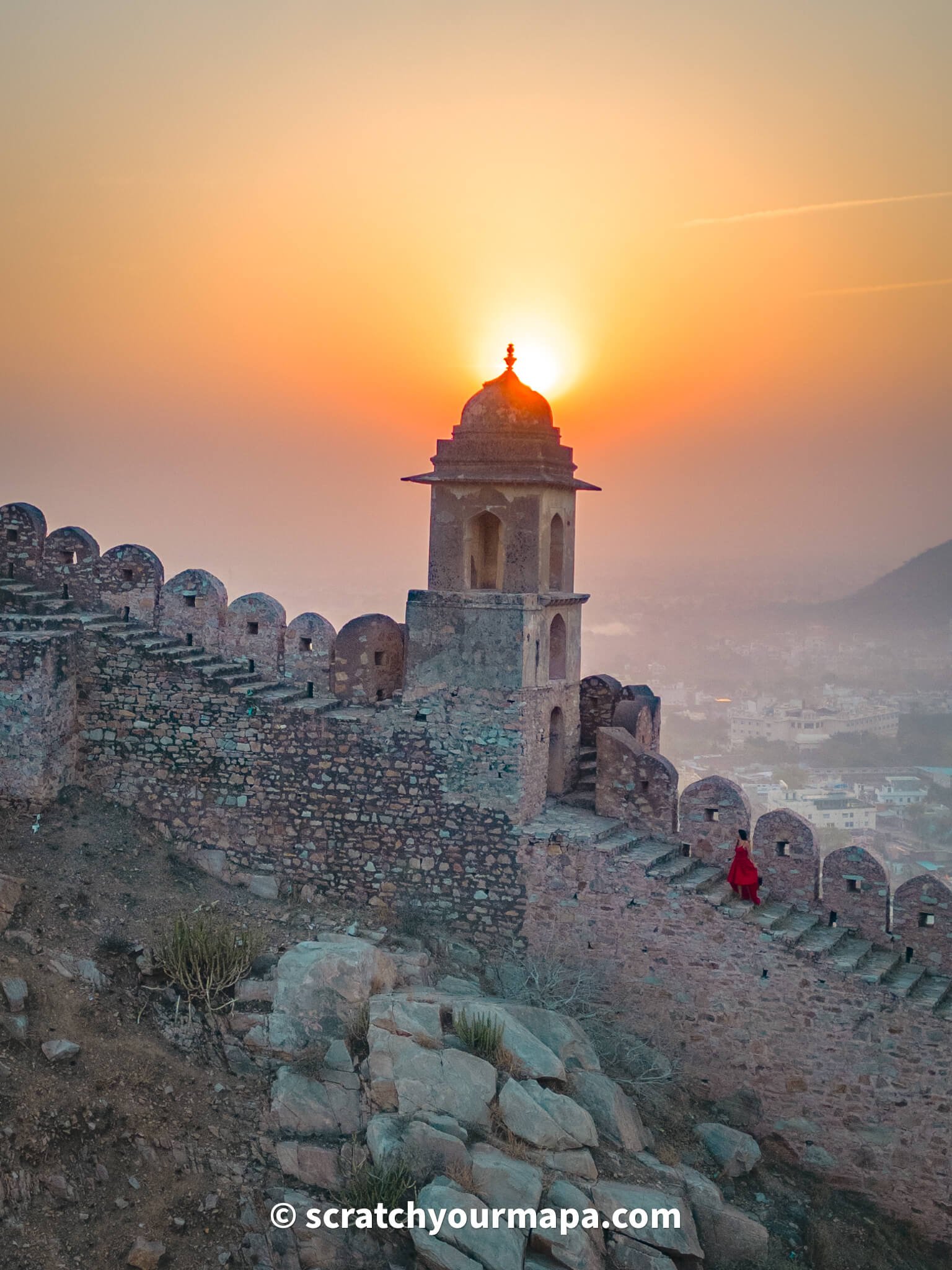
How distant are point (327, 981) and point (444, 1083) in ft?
4.99

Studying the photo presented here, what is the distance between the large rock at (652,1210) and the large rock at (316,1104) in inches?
87.1

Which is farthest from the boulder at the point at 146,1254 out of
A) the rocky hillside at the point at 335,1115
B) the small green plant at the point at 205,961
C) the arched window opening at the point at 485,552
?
the arched window opening at the point at 485,552

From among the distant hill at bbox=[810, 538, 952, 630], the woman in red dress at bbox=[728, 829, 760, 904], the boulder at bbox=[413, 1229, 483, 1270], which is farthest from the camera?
the distant hill at bbox=[810, 538, 952, 630]

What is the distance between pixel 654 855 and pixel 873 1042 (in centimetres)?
285

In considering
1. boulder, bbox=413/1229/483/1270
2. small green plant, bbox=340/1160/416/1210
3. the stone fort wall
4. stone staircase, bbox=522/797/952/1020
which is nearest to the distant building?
the stone fort wall

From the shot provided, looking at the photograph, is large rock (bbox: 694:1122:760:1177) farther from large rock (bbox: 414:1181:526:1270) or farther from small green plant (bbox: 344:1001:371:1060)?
small green plant (bbox: 344:1001:371:1060)

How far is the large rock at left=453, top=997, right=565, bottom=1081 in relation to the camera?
37.0 feet

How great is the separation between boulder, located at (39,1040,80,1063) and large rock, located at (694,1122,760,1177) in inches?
239

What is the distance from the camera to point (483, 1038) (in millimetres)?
11297

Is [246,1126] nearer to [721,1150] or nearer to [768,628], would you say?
[721,1150]

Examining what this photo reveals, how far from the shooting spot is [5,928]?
39.2ft

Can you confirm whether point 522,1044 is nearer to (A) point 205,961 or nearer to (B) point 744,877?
(A) point 205,961

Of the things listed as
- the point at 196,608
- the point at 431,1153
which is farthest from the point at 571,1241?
the point at 196,608

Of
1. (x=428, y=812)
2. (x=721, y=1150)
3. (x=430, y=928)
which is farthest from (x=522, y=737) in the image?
(x=721, y=1150)
